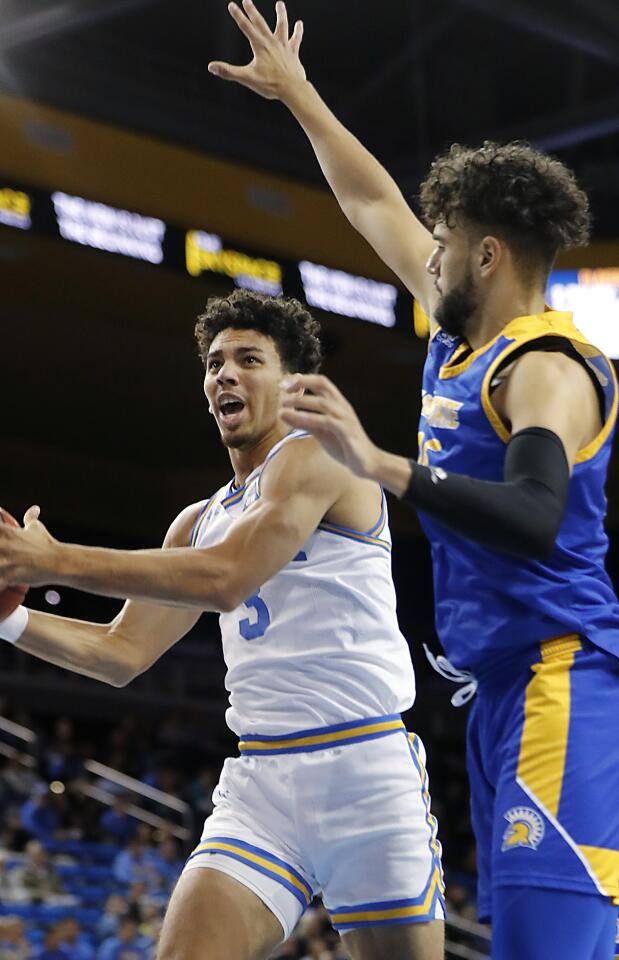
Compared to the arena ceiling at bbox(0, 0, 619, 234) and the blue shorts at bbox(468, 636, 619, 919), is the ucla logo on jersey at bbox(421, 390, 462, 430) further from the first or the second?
the arena ceiling at bbox(0, 0, 619, 234)

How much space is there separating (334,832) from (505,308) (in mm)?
1422

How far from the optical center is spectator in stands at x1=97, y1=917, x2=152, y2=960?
10070 mm

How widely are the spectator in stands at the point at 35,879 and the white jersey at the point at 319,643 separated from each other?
7.71 m

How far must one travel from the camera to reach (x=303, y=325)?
13.8 feet

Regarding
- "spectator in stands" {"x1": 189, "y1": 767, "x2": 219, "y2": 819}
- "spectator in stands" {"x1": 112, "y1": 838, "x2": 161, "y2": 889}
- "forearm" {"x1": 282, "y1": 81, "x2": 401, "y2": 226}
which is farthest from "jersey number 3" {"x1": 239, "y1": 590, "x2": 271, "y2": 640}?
"spectator in stands" {"x1": 189, "y1": 767, "x2": 219, "y2": 819}

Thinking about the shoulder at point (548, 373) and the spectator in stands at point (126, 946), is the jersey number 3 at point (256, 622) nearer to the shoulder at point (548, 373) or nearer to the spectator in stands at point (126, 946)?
the shoulder at point (548, 373)

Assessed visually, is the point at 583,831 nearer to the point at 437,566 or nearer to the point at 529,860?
the point at 529,860

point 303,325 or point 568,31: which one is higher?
point 568,31

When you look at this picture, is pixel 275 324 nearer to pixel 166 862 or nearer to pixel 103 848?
pixel 166 862

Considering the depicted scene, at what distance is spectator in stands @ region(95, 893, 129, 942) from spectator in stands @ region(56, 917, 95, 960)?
1.38 feet

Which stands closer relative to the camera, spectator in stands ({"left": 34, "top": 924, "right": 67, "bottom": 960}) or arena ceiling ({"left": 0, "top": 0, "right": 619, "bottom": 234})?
spectator in stands ({"left": 34, "top": 924, "right": 67, "bottom": 960})

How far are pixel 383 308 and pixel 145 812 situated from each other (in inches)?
216

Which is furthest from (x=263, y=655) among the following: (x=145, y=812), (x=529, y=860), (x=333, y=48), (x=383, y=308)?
(x=333, y=48)

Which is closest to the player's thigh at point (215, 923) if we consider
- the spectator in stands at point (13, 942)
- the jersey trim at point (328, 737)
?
the jersey trim at point (328, 737)
